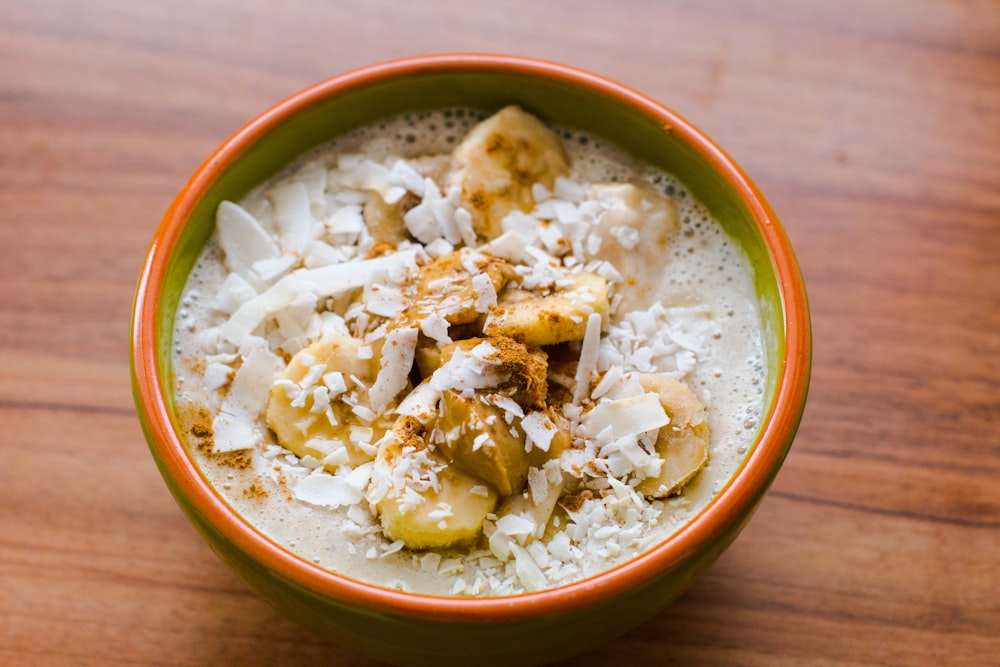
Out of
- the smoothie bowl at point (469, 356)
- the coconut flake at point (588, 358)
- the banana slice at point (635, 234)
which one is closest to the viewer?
the smoothie bowl at point (469, 356)

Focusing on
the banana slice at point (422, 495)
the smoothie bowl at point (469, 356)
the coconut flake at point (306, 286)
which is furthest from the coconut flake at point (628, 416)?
the coconut flake at point (306, 286)

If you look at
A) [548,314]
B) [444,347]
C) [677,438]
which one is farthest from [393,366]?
[677,438]

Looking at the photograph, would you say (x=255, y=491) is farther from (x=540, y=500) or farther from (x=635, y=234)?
(x=635, y=234)

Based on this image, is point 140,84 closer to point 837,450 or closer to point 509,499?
point 509,499

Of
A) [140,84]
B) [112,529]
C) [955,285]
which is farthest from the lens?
[140,84]

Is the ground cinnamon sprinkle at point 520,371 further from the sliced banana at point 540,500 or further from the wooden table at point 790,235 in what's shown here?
the wooden table at point 790,235

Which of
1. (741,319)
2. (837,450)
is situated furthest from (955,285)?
(741,319)

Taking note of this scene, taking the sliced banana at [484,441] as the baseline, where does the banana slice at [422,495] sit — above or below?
below
